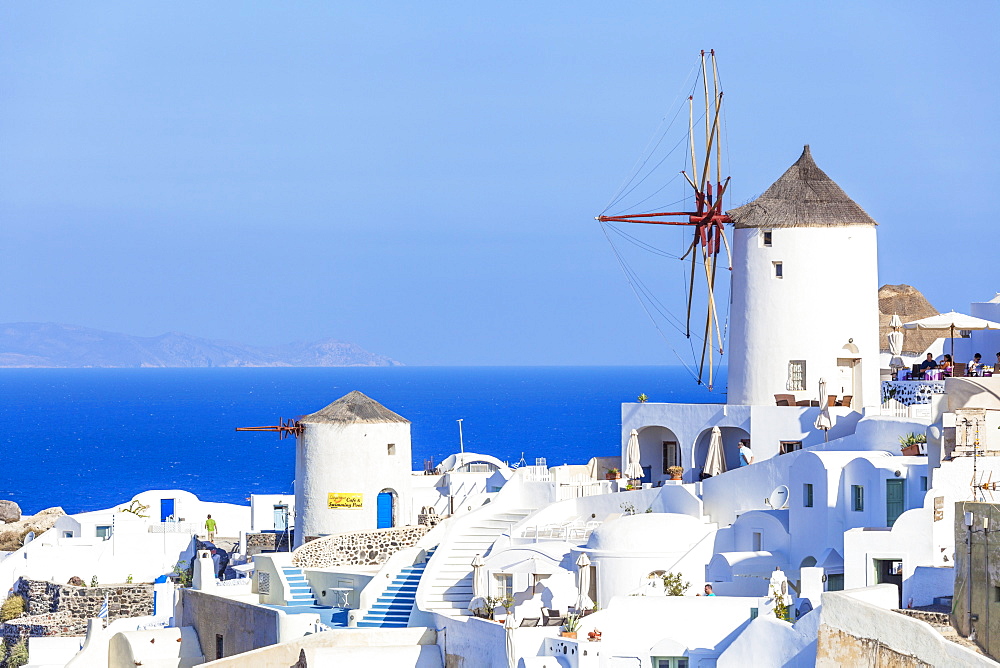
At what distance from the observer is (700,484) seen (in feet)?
133

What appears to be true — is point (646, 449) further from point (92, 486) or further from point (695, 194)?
point (92, 486)

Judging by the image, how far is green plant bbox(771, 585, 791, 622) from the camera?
32719 millimetres

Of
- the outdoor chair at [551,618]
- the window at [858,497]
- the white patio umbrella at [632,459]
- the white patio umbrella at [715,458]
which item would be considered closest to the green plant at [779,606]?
the window at [858,497]

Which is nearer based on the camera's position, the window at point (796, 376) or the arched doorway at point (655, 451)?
the window at point (796, 376)

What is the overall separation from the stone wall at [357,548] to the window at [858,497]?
12.3 metres

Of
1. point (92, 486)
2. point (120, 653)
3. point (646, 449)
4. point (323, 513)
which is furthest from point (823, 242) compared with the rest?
point (92, 486)

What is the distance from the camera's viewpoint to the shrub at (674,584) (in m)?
35.5

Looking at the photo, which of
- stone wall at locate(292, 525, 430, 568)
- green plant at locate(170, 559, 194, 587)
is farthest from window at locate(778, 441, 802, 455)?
green plant at locate(170, 559, 194, 587)

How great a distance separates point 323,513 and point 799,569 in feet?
47.2

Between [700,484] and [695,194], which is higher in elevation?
[695,194]

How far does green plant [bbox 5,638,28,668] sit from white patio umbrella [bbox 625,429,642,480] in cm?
1690

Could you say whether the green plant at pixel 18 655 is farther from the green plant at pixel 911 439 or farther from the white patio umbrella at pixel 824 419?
the green plant at pixel 911 439

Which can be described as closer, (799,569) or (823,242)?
(799,569)

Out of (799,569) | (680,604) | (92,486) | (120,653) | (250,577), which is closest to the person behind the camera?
(680,604)
